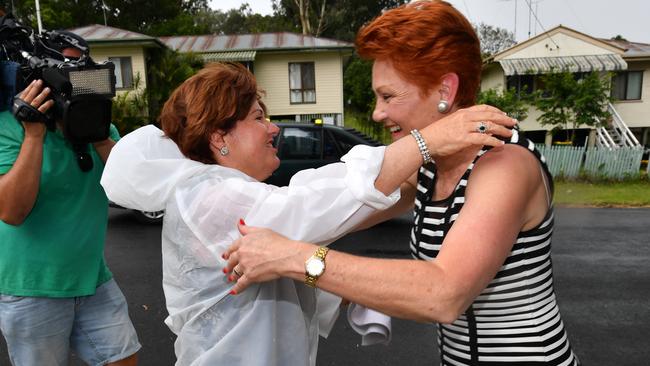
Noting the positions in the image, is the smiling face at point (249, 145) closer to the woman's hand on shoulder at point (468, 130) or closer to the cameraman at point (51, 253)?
the woman's hand on shoulder at point (468, 130)

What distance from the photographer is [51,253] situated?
Result: 2.27 metres

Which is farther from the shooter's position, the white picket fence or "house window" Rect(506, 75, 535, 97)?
"house window" Rect(506, 75, 535, 97)

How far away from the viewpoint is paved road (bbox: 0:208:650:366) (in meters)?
3.93

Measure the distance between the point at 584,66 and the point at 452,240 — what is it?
76.3ft

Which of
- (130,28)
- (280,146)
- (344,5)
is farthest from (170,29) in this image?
(280,146)

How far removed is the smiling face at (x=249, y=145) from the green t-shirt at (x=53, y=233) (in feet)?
3.32

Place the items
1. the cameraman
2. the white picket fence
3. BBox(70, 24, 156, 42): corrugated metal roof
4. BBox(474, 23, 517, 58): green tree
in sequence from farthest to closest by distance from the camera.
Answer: BBox(474, 23, 517, 58): green tree, BBox(70, 24, 156, 42): corrugated metal roof, the white picket fence, the cameraman

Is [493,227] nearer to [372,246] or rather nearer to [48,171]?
[48,171]

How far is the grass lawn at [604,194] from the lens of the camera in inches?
427

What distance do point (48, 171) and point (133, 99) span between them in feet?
55.4

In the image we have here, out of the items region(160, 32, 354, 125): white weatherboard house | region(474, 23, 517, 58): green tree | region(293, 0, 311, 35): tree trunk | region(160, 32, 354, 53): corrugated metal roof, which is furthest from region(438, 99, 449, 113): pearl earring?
region(474, 23, 517, 58): green tree

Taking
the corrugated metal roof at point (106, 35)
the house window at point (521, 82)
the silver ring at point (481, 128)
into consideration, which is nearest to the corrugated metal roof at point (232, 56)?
the corrugated metal roof at point (106, 35)

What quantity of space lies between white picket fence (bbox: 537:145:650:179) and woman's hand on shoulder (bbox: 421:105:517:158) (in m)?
14.4

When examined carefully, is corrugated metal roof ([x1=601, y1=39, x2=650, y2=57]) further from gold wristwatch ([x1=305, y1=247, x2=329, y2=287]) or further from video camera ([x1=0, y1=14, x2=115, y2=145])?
gold wristwatch ([x1=305, y1=247, x2=329, y2=287])
